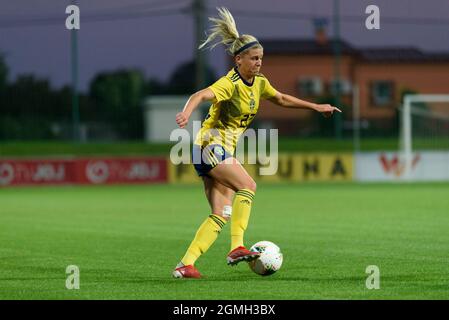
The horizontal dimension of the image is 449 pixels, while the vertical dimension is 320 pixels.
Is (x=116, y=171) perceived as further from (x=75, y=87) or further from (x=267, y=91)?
(x=267, y=91)

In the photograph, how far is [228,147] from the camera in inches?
376

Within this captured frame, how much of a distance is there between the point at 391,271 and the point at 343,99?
Answer: 164ft

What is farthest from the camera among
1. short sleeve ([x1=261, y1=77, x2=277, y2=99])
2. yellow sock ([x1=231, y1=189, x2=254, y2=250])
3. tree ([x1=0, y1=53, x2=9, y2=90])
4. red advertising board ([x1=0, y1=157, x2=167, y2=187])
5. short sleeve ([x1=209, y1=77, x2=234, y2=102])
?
tree ([x1=0, y1=53, x2=9, y2=90])

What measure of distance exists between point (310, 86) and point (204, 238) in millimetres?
52874

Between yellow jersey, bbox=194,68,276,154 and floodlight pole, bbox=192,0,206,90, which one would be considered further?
floodlight pole, bbox=192,0,206,90

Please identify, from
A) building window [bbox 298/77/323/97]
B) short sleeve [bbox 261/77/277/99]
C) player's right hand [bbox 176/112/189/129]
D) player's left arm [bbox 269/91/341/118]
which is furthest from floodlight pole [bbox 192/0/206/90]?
player's right hand [bbox 176/112/189/129]

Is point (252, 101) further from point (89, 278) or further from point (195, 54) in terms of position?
point (195, 54)

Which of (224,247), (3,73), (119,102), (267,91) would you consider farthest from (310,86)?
(267,91)

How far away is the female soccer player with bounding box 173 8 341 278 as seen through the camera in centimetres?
Result: 935

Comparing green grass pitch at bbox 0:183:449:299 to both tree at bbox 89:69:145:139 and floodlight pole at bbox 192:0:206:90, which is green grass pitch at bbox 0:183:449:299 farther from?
tree at bbox 89:69:145:139

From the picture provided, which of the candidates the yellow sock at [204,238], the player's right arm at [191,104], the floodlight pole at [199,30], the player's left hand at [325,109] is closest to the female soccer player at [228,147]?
the yellow sock at [204,238]

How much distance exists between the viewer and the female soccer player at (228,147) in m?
9.35
